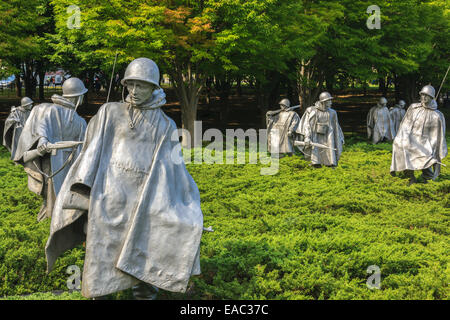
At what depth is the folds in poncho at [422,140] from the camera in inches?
527

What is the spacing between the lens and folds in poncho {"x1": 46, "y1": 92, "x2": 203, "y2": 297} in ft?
16.8

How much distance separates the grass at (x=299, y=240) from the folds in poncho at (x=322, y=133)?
52.8 inches

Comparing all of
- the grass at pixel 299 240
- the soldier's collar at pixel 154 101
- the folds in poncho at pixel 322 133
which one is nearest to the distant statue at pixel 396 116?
the folds in poncho at pixel 322 133

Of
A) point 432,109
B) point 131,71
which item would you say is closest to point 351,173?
point 432,109

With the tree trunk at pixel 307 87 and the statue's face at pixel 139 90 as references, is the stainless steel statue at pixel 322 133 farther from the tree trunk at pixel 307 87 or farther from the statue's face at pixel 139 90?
the tree trunk at pixel 307 87

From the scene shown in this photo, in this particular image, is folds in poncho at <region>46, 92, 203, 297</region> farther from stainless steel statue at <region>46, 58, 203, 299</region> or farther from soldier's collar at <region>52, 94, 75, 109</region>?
soldier's collar at <region>52, 94, 75, 109</region>

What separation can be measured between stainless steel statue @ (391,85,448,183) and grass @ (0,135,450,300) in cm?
56

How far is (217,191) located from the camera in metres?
13.1

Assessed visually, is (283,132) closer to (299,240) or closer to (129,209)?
(299,240)

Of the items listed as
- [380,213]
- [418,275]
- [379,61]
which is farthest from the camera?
[379,61]

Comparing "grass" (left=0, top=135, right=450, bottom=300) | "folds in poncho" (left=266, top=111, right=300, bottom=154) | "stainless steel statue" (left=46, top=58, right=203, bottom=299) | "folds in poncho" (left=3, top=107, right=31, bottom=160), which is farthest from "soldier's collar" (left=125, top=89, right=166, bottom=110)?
"folds in poncho" (left=266, top=111, right=300, bottom=154)

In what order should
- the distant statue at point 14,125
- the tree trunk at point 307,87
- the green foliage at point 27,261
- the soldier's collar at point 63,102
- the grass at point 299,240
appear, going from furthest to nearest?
1. the tree trunk at point 307,87
2. the distant statue at point 14,125
3. the soldier's collar at point 63,102
4. the green foliage at point 27,261
5. the grass at point 299,240

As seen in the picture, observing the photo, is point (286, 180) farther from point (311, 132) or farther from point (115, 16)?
point (115, 16)

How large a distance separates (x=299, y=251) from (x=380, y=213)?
13.1ft
